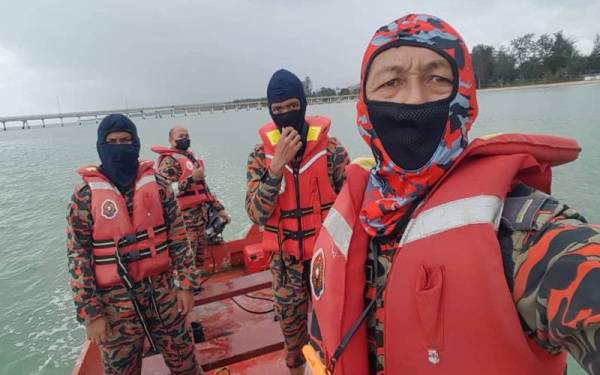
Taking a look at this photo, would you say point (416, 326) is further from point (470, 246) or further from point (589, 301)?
point (589, 301)

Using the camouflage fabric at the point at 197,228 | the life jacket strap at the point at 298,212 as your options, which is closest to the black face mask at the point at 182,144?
the camouflage fabric at the point at 197,228

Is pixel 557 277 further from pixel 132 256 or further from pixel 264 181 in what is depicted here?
pixel 132 256

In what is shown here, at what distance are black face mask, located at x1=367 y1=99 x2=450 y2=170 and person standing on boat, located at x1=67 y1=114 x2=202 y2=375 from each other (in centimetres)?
186

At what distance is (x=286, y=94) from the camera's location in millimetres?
2309

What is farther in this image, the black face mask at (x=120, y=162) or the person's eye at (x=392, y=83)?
the black face mask at (x=120, y=162)

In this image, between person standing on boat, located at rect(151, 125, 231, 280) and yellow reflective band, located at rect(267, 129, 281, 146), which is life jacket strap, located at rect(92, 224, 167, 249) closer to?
yellow reflective band, located at rect(267, 129, 281, 146)

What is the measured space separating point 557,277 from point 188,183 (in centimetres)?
447

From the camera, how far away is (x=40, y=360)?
470cm

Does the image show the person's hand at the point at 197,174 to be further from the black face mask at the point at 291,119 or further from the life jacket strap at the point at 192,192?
the black face mask at the point at 291,119

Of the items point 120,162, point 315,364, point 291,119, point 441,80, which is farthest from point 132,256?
point 441,80

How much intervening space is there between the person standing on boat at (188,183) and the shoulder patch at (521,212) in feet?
14.0

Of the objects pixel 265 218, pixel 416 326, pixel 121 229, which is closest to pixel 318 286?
pixel 416 326

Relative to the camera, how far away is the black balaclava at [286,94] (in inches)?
90.9

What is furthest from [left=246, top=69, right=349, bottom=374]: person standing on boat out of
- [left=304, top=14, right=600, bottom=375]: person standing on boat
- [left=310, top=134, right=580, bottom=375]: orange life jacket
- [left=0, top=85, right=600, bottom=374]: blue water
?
[left=0, top=85, right=600, bottom=374]: blue water
